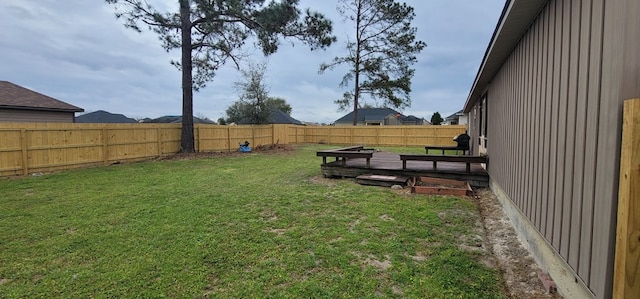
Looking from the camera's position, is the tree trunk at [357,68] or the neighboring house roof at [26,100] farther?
the tree trunk at [357,68]

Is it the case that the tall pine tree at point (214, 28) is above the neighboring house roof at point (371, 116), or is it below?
above

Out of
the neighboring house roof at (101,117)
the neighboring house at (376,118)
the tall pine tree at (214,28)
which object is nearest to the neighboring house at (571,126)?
the tall pine tree at (214,28)

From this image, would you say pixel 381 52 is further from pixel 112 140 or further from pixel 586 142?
pixel 586 142

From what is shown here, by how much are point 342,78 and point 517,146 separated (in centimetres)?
1909

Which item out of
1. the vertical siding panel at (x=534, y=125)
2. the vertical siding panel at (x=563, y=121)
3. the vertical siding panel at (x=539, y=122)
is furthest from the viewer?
the vertical siding panel at (x=534, y=125)

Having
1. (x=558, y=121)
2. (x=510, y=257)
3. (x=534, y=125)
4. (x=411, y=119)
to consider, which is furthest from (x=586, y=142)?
(x=411, y=119)

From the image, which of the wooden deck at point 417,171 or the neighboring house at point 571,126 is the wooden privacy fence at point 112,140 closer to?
the wooden deck at point 417,171

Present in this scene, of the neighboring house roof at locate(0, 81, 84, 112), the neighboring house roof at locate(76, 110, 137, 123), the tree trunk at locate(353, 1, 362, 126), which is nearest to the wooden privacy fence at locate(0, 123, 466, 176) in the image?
the tree trunk at locate(353, 1, 362, 126)

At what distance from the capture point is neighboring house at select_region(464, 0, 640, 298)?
1494 mm

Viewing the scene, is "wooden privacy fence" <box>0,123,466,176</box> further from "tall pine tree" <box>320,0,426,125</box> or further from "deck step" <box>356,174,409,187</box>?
"deck step" <box>356,174,409,187</box>

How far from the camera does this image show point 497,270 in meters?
2.62

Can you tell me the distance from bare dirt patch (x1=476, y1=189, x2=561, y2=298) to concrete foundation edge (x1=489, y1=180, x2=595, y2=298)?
77 millimetres

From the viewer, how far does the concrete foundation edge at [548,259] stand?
190 centimetres

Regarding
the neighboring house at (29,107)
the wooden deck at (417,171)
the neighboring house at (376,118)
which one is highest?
the neighboring house at (376,118)
